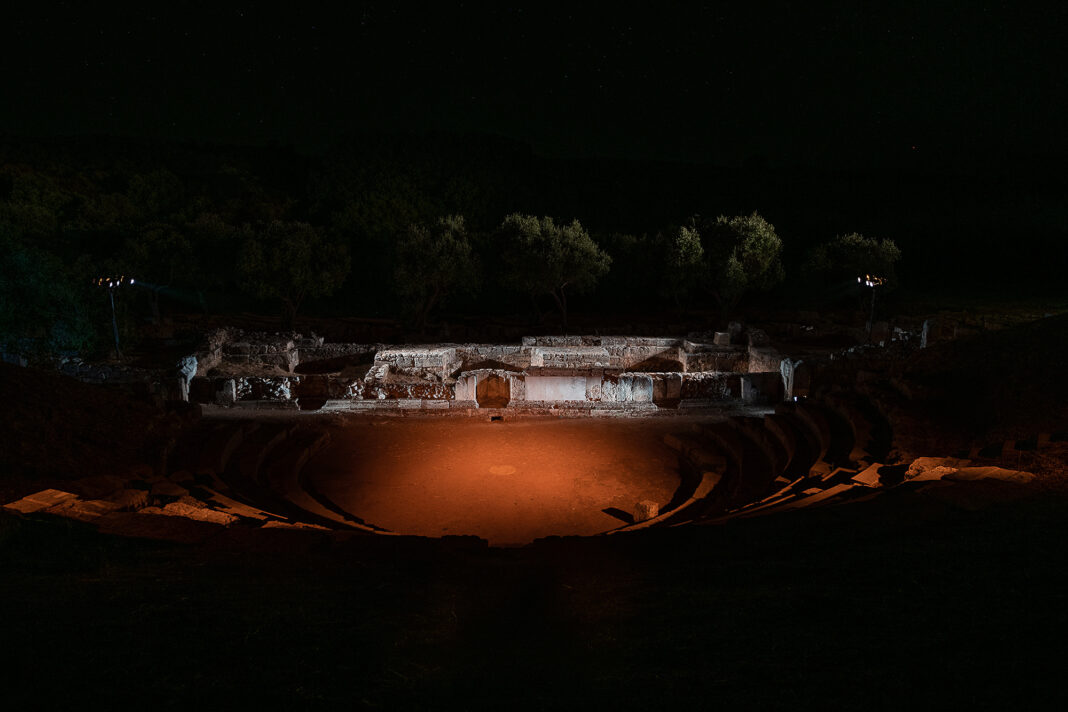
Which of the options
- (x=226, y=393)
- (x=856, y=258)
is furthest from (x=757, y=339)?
(x=226, y=393)

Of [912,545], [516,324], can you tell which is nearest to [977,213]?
[516,324]

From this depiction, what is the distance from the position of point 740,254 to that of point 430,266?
46.8 feet

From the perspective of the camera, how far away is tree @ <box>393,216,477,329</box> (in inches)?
1166

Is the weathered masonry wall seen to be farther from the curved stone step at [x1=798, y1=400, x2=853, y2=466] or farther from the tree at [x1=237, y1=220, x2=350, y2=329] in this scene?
the tree at [x1=237, y1=220, x2=350, y2=329]

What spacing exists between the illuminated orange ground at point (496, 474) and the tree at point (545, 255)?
47.9ft

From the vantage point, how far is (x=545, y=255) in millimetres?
29391

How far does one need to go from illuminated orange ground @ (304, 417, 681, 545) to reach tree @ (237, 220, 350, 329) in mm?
16619

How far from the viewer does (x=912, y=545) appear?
5992 millimetres

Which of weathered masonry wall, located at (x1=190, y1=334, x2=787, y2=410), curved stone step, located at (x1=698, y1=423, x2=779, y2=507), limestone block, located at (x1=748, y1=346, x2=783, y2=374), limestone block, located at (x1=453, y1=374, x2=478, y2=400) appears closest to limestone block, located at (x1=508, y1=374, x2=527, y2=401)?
weathered masonry wall, located at (x1=190, y1=334, x2=787, y2=410)

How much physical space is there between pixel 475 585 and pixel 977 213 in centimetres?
6601

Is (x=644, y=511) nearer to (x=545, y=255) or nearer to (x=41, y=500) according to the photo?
(x=41, y=500)

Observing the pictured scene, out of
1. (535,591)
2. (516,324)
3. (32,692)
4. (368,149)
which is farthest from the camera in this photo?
Result: (368,149)

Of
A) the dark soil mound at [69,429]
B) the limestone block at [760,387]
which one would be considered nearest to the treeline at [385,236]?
the dark soil mound at [69,429]

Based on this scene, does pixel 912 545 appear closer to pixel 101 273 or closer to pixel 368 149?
pixel 101 273
